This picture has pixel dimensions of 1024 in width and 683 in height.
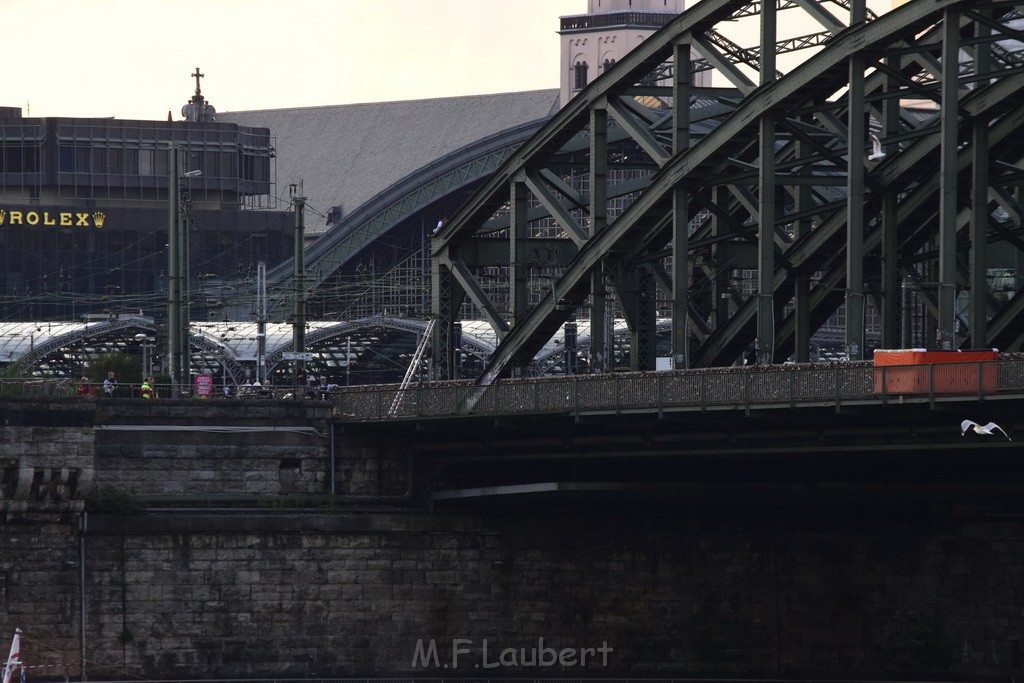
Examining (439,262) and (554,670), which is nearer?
(554,670)

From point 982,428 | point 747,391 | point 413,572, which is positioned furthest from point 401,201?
point 982,428

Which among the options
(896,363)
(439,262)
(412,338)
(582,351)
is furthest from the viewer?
(412,338)

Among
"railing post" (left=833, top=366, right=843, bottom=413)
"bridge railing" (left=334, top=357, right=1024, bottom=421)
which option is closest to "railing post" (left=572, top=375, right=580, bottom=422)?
"bridge railing" (left=334, top=357, right=1024, bottom=421)

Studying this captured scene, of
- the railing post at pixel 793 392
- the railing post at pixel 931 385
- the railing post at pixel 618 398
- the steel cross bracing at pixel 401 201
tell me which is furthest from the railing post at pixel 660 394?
the steel cross bracing at pixel 401 201

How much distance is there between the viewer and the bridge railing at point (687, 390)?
5697 centimetres

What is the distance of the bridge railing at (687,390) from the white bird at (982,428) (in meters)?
0.82

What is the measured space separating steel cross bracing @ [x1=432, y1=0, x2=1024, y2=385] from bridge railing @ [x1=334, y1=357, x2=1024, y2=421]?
11.3ft

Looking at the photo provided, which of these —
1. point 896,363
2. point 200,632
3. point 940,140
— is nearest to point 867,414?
point 896,363

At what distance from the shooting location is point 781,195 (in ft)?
292

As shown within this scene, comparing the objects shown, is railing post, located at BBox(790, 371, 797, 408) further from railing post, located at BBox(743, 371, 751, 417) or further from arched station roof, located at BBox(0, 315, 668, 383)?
arched station roof, located at BBox(0, 315, 668, 383)

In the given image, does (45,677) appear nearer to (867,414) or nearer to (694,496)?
(694,496)

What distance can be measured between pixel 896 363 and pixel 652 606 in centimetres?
2011

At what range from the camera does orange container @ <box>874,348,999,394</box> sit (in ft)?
184

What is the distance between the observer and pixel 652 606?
76875 mm
